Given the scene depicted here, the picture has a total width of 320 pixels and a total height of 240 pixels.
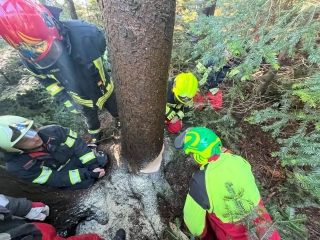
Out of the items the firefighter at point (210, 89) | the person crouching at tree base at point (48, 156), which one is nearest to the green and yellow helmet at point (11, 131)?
the person crouching at tree base at point (48, 156)

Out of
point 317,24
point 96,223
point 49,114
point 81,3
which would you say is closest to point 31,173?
point 96,223

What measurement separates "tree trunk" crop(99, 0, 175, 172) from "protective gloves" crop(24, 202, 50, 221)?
1345mm

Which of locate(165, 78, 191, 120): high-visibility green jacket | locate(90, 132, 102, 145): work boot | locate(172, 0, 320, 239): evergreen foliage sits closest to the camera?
locate(172, 0, 320, 239): evergreen foliage

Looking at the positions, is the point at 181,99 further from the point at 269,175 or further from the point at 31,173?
the point at 31,173

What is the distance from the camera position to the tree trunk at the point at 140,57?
1394 millimetres

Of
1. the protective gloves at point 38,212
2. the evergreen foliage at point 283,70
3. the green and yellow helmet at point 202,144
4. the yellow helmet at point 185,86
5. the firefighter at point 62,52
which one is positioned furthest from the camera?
the yellow helmet at point 185,86

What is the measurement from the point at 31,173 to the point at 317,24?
10.9 feet

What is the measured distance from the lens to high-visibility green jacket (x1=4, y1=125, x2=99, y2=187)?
2.43m

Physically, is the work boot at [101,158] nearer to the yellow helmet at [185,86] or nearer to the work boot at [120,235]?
the work boot at [120,235]

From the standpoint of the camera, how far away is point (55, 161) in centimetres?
280

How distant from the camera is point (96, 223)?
8.57ft

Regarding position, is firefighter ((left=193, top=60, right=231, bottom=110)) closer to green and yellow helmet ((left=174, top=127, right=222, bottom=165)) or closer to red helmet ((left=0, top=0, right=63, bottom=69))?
green and yellow helmet ((left=174, top=127, right=222, bottom=165))

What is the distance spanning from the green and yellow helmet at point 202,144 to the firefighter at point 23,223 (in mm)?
1328

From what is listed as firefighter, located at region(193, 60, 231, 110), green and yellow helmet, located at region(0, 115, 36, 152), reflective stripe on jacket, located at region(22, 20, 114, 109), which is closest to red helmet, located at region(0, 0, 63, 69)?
reflective stripe on jacket, located at region(22, 20, 114, 109)
